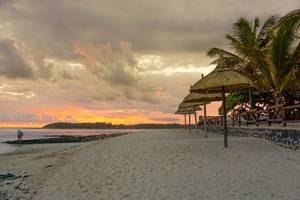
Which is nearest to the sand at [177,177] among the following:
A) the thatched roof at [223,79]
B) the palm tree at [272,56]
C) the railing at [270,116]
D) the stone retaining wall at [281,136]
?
the stone retaining wall at [281,136]

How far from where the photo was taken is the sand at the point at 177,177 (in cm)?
928

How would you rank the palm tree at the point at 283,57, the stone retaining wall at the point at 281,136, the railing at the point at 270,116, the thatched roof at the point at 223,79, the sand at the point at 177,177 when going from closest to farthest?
the sand at the point at 177,177, the stone retaining wall at the point at 281,136, the thatched roof at the point at 223,79, the railing at the point at 270,116, the palm tree at the point at 283,57

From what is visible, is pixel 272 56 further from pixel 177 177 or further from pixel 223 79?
pixel 177 177

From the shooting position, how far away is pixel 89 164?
14875mm

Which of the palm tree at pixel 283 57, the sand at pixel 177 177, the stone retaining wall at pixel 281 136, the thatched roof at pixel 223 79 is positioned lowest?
the sand at pixel 177 177

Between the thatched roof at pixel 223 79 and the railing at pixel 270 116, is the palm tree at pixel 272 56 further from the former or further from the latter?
the thatched roof at pixel 223 79

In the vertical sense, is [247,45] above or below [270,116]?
above

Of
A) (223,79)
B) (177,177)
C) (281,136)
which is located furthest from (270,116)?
(177,177)

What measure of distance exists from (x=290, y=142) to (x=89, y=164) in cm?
801

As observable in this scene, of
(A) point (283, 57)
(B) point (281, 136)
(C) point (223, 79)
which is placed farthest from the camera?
(A) point (283, 57)

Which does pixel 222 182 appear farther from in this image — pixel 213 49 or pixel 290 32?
pixel 213 49

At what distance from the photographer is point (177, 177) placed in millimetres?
10680

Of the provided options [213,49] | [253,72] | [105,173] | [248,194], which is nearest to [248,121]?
[253,72]

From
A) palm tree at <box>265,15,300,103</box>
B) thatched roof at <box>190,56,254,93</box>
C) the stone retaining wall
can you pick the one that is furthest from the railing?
thatched roof at <box>190,56,254,93</box>
